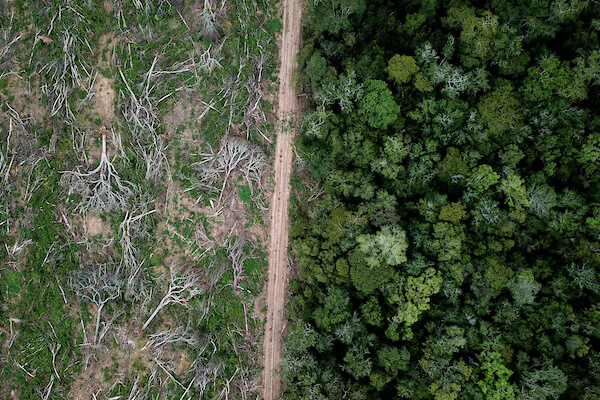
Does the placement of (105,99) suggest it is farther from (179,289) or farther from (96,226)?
(179,289)

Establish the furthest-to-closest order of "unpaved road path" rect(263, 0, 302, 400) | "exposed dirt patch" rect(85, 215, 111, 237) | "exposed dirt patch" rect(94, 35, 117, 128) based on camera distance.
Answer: "unpaved road path" rect(263, 0, 302, 400) → "exposed dirt patch" rect(85, 215, 111, 237) → "exposed dirt patch" rect(94, 35, 117, 128)

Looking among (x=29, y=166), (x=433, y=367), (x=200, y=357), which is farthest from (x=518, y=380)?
(x=29, y=166)

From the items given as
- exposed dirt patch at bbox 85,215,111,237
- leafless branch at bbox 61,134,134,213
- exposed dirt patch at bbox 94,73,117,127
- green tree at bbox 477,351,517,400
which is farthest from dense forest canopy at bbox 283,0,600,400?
exposed dirt patch at bbox 85,215,111,237

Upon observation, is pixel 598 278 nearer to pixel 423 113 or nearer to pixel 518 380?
pixel 518 380

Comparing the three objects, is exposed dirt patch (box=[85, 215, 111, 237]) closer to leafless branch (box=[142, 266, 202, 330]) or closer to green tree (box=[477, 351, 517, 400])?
leafless branch (box=[142, 266, 202, 330])

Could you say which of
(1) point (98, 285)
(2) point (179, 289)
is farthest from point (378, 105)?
(1) point (98, 285)

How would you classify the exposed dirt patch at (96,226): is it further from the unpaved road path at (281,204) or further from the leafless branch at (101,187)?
the unpaved road path at (281,204)
